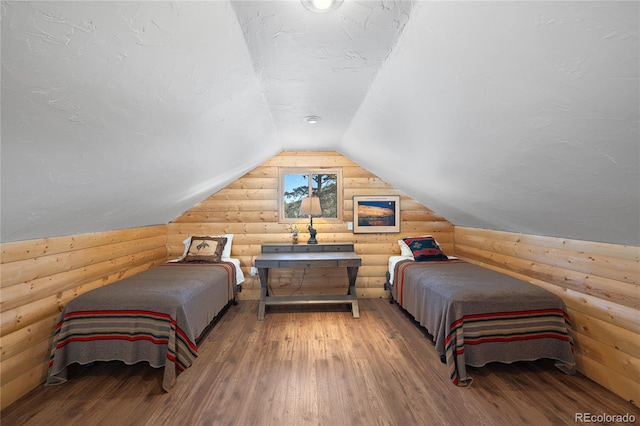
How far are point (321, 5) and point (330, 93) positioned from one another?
3.04 feet

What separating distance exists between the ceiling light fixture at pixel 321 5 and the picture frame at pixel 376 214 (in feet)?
9.91

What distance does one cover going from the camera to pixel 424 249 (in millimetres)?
3643

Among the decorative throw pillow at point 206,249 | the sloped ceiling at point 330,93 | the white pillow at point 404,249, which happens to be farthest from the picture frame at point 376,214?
the decorative throw pillow at point 206,249

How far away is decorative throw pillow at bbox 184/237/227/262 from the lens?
11.7 ft

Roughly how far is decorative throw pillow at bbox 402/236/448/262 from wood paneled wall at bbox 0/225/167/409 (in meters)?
3.43

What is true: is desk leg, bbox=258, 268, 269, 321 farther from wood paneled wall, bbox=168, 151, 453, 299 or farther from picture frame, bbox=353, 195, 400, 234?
picture frame, bbox=353, 195, 400, 234

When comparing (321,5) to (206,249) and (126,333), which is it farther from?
(206,249)

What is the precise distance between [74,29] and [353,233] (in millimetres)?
3529

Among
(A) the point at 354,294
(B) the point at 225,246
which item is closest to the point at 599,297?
(A) the point at 354,294

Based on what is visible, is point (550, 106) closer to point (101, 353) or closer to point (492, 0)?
point (492, 0)

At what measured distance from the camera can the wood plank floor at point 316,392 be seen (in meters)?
1.71

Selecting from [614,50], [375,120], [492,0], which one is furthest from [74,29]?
[375,120]

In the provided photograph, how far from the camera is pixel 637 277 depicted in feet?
5.93

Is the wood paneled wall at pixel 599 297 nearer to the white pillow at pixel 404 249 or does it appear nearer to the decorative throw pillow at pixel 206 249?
the white pillow at pixel 404 249
